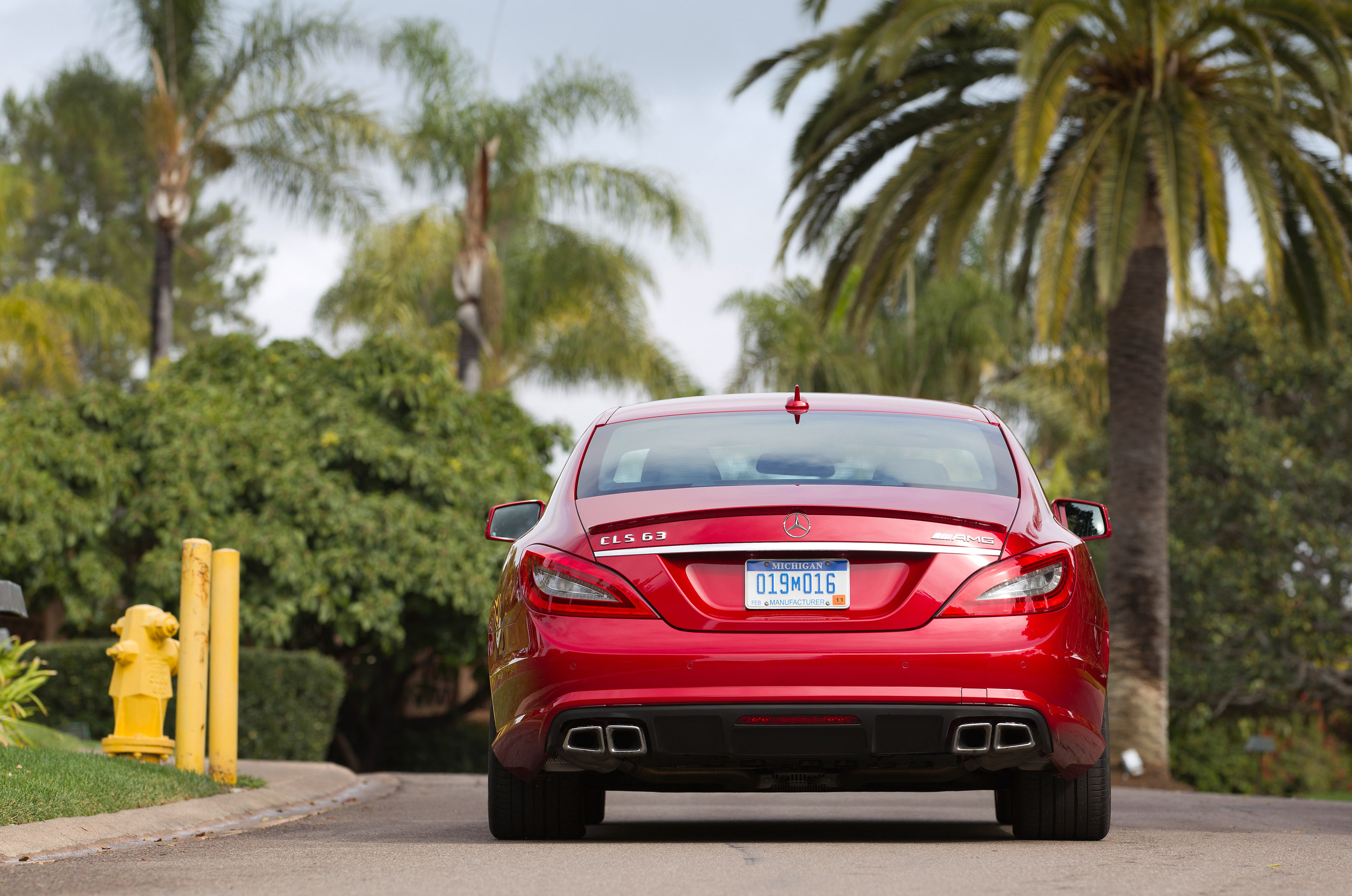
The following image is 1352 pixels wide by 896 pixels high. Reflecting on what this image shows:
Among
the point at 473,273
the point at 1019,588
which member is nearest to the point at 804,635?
the point at 1019,588

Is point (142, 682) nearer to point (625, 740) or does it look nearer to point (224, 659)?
point (224, 659)

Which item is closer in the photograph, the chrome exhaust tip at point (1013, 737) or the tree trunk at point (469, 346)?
the chrome exhaust tip at point (1013, 737)

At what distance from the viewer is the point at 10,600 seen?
326 inches

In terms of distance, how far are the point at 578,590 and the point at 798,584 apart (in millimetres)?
740

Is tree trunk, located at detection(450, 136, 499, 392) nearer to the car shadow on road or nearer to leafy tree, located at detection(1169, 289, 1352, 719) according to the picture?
leafy tree, located at detection(1169, 289, 1352, 719)

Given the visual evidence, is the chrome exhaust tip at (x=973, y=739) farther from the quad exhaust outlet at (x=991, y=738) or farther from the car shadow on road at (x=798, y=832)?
the car shadow on road at (x=798, y=832)

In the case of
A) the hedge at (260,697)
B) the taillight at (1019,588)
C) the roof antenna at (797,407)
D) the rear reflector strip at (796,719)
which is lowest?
the hedge at (260,697)

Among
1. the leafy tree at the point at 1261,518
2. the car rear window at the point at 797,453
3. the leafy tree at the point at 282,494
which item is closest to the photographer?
the car rear window at the point at 797,453

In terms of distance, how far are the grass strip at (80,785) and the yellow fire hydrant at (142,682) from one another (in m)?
0.29

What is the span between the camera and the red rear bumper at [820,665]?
5.49 m

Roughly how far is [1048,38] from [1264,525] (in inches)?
469

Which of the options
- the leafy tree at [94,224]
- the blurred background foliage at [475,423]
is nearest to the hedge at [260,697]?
the blurred background foliage at [475,423]

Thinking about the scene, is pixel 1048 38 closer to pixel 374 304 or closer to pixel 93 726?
pixel 93 726

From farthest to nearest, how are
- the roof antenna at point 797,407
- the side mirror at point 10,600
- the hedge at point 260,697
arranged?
the hedge at point 260,697 → the side mirror at point 10,600 → the roof antenna at point 797,407
